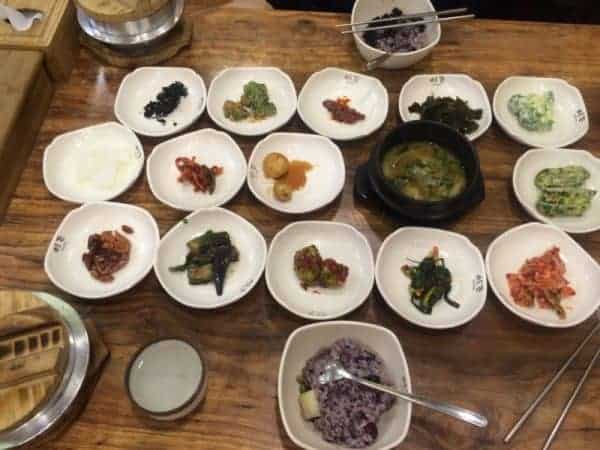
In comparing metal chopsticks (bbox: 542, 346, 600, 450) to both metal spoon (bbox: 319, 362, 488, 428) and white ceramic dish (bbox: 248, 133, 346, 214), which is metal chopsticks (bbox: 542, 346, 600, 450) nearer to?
metal spoon (bbox: 319, 362, 488, 428)

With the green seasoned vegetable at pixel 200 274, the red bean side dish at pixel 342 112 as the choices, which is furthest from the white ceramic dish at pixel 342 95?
the green seasoned vegetable at pixel 200 274

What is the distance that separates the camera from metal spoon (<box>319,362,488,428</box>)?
5.28 ft

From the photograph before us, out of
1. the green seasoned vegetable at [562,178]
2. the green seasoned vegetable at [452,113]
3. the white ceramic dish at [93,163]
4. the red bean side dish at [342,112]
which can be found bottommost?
the white ceramic dish at [93,163]

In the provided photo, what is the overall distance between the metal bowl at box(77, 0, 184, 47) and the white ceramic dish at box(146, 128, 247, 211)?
0.62m

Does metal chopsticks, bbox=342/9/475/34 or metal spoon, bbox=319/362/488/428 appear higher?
metal chopsticks, bbox=342/9/475/34

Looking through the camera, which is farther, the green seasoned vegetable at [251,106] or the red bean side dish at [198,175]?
the green seasoned vegetable at [251,106]

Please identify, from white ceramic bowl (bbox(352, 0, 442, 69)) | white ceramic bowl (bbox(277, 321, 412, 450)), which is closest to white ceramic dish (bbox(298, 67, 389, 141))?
white ceramic bowl (bbox(352, 0, 442, 69))

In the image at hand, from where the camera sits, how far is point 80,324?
183 cm

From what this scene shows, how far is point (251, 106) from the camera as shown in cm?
256

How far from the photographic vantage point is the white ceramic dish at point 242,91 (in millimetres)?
2498

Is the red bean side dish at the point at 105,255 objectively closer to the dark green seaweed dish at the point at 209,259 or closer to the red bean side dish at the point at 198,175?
the dark green seaweed dish at the point at 209,259

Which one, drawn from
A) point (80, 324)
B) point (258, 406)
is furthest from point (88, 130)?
point (258, 406)

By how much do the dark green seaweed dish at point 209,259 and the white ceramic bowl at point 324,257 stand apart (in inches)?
7.5

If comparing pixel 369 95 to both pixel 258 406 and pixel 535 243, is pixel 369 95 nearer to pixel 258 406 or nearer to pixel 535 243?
pixel 535 243
